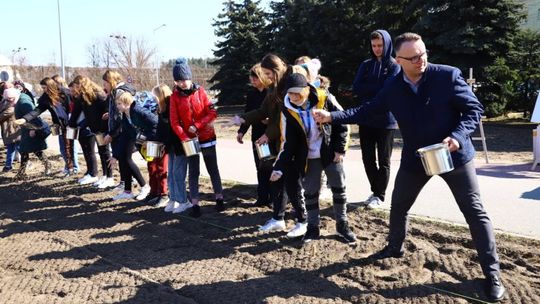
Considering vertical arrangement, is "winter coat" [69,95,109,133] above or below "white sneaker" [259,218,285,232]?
above

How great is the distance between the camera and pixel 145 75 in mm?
44281

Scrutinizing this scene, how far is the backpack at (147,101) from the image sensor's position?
7.21 m

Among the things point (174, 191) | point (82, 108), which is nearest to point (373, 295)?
point (174, 191)

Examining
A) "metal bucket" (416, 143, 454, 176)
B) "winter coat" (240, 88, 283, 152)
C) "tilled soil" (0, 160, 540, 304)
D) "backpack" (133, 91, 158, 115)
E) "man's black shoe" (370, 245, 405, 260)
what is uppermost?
"backpack" (133, 91, 158, 115)

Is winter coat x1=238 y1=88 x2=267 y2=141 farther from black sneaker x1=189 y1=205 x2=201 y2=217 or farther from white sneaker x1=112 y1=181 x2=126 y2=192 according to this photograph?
white sneaker x1=112 y1=181 x2=126 y2=192

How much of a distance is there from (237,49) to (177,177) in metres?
24.9

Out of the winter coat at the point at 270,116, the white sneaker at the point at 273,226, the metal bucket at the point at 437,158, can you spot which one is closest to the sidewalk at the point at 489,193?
the white sneaker at the point at 273,226

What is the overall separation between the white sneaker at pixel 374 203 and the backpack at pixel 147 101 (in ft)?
10.6

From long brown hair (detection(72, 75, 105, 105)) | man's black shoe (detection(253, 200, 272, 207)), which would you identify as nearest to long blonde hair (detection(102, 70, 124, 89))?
long brown hair (detection(72, 75, 105, 105))

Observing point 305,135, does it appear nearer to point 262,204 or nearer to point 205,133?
point 205,133

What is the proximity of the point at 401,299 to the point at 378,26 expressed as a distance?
18842mm

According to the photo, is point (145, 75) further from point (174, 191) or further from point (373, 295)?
point (373, 295)

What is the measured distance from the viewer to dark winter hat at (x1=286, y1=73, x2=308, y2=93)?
4.83 metres

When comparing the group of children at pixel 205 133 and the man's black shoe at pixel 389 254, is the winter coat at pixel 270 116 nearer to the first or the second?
the group of children at pixel 205 133
